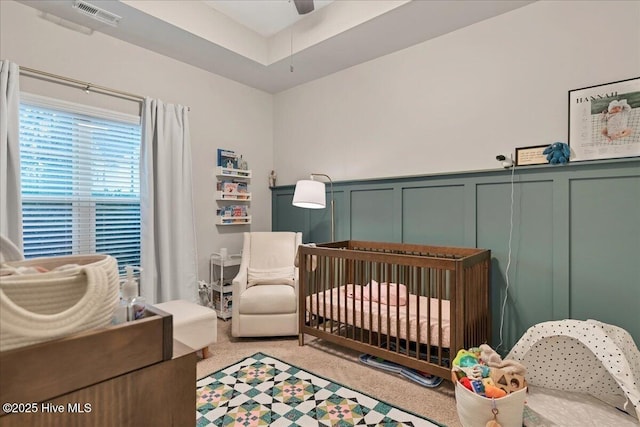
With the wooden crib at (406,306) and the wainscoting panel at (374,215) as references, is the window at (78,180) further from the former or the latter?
the wainscoting panel at (374,215)

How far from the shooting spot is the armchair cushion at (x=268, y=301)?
278 centimetres

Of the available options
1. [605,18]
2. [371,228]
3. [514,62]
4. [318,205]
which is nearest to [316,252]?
[318,205]

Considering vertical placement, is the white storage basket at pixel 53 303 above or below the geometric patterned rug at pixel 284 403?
above

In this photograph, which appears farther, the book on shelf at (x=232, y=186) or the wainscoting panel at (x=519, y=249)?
the book on shelf at (x=232, y=186)

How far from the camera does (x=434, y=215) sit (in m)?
2.81

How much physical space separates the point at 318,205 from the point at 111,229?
6.06 feet

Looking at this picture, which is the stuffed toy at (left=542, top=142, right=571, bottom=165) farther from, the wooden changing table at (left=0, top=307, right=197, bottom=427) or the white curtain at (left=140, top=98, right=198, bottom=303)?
the white curtain at (left=140, top=98, right=198, bottom=303)

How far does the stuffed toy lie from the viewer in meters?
2.18

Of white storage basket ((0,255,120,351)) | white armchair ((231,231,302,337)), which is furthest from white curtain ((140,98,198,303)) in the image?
white storage basket ((0,255,120,351))

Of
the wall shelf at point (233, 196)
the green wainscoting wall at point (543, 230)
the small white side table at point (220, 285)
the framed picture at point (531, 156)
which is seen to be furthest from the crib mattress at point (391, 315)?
the wall shelf at point (233, 196)

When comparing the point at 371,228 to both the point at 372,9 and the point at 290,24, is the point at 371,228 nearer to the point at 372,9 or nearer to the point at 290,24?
the point at 372,9

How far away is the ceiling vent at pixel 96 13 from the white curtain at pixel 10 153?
0.60m

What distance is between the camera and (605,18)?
2.11 meters

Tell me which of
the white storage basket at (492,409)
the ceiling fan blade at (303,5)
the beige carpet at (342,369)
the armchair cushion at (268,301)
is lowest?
the beige carpet at (342,369)
